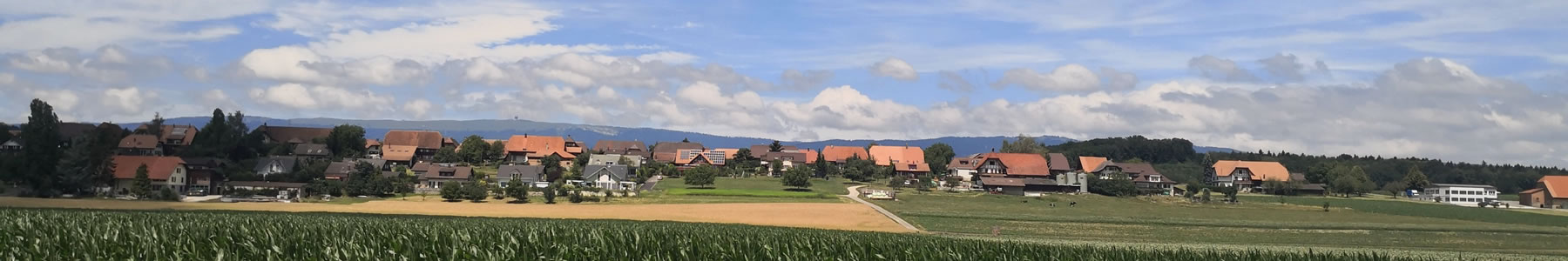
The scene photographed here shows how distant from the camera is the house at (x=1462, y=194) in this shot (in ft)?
431

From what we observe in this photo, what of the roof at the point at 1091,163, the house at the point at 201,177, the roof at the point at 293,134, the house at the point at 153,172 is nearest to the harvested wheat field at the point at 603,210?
the house at the point at 153,172

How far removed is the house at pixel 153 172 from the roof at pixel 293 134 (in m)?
39.0

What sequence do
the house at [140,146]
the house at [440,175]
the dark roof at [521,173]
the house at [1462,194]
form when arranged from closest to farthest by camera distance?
the house at [440,175] < the dark roof at [521,173] < the house at [140,146] < the house at [1462,194]

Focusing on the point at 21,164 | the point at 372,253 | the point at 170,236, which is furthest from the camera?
the point at 21,164

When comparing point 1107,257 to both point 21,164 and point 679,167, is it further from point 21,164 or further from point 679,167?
point 679,167

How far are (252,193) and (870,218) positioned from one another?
52.3m

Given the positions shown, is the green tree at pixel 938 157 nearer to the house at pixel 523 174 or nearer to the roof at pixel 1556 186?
the house at pixel 523 174

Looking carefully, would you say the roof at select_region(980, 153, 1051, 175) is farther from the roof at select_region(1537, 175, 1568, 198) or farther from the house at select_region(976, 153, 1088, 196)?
the roof at select_region(1537, 175, 1568, 198)

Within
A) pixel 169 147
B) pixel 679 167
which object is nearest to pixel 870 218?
pixel 679 167

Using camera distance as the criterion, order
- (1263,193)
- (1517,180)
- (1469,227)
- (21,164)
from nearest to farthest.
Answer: (1469,227), (21,164), (1263,193), (1517,180)

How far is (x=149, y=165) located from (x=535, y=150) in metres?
60.6

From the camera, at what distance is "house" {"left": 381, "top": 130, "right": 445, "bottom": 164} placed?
475 feet

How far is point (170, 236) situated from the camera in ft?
83.7

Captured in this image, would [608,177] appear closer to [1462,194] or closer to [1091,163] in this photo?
[1091,163]
